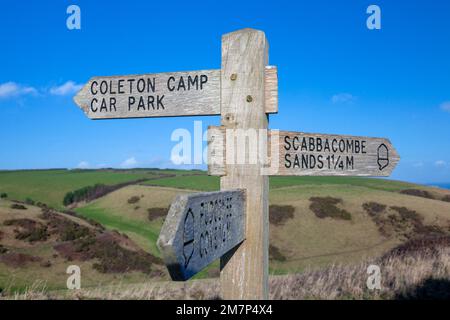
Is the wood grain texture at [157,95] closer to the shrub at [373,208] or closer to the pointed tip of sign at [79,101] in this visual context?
the pointed tip of sign at [79,101]

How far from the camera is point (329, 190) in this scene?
28.7 meters

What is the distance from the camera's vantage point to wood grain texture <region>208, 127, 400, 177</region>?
A: 367 cm

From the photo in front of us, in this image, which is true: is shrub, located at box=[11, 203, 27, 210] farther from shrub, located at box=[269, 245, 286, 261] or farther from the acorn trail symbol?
the acorn trail symbol

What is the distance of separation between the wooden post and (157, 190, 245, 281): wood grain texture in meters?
0.45

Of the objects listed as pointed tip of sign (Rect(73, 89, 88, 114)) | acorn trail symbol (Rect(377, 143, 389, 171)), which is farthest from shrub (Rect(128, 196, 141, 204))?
acorn trail symbol (Rect(377, 143, 389, 171))

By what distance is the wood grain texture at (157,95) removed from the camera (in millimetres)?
3861

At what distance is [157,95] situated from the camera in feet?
13.3

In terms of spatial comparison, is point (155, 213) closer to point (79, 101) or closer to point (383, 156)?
point (79, 101)

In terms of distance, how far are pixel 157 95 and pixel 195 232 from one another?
6.72ft

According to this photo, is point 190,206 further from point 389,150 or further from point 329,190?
point 329,190

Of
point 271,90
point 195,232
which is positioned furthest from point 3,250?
point 195,232

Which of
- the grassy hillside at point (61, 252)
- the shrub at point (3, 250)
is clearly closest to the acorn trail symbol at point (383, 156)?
the grassy hillside at point (61, 252)

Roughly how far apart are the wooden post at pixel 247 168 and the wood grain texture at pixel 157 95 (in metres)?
0.10
